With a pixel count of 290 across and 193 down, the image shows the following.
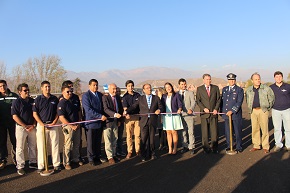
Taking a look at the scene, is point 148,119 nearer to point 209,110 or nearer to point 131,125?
point 131,125

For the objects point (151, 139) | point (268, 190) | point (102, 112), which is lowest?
point (268, 190)

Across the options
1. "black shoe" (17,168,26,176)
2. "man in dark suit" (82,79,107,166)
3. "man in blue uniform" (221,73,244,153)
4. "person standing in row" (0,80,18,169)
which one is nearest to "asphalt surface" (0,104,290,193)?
"black shoe" (17,168,26,176)

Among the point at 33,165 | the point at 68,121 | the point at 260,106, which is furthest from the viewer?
the point at 260,106

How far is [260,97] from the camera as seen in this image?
7391 mm

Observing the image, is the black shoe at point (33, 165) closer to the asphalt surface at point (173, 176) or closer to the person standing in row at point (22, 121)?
the person standing in row at point (22, 121)

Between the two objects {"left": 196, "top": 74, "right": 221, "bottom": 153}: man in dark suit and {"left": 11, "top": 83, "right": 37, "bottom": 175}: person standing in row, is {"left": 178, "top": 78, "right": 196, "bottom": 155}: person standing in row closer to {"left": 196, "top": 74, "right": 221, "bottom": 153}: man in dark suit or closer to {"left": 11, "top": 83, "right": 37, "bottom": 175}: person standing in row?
{"left": 196, "top": 74, "right": 221, "bottom": 153}: man in dark suit

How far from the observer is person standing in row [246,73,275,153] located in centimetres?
736

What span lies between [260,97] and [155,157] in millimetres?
3406

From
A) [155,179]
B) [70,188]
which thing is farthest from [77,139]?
[155,179]

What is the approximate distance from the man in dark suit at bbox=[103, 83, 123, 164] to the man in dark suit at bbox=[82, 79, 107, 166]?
184 millimetres

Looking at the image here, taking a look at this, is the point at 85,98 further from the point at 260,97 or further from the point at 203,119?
Answer: the point at 260,97

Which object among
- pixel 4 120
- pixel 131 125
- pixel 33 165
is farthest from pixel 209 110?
pixel 4 120

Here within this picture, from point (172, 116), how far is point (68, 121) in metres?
2.83

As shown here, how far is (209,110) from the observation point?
754 cm
